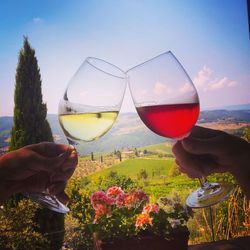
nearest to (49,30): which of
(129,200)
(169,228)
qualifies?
(129,200)

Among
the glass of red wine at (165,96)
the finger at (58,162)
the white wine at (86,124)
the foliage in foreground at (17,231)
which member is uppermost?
the glass of red wine at (165,96)

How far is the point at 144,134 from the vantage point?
6840 millimetres

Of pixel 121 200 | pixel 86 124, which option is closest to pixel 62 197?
pixel 86 124

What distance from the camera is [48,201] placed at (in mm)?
942

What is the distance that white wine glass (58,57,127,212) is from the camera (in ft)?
2.69

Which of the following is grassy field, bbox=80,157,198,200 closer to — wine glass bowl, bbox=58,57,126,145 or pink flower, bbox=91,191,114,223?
pink flower, bbox=91,191,114,223

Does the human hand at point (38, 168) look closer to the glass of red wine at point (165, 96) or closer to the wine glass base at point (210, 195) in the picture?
the glass of red wine at point (165, 96)

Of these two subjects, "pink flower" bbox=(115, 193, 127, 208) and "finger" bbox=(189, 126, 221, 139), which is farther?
"pink flower" bbox=(115, 193, 127, 208)

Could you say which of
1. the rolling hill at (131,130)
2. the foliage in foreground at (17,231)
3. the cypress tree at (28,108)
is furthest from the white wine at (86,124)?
the rolling hill at (131,130)

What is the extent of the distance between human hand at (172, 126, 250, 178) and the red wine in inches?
2.3

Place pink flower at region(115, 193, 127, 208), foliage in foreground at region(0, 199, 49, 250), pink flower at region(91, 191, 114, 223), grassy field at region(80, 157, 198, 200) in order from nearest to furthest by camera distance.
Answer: pink flower at region(91, 191, 114, 223) < pink flower at region(115, 193, 127, 208) < foliage in foreground at region(0, 199, 49, 250) < grassy field at region(80, 157, 198, 200)

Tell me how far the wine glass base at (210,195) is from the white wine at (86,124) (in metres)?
0.30

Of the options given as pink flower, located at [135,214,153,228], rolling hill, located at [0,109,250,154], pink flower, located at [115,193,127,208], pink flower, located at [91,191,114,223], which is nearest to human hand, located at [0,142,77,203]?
pink flower, located at [135,214,153,228]

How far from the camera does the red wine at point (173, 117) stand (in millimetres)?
722
